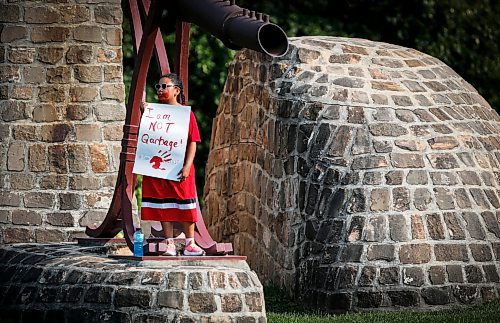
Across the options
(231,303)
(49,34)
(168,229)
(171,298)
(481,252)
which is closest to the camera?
(171,298)

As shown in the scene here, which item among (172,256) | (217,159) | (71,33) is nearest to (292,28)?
(217,159)

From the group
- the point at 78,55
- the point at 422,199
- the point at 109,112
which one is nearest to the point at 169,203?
the point at 422,199

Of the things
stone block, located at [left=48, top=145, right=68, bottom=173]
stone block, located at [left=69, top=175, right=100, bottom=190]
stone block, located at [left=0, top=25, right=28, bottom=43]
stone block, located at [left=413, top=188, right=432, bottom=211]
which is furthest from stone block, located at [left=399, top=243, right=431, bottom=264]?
stone block, located at [left=0, top=25, right=28, bottom=43]

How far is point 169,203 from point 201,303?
0.90 m

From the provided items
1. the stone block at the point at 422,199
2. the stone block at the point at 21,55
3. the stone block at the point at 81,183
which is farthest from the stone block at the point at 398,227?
the stone block at the point at 21,55

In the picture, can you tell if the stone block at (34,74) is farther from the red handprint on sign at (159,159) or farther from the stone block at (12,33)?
the red handprint on sign at (159,159)

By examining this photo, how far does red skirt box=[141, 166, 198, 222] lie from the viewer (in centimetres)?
1088

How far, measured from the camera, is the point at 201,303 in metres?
10.4

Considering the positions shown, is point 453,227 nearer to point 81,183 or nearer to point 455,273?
point 455,273

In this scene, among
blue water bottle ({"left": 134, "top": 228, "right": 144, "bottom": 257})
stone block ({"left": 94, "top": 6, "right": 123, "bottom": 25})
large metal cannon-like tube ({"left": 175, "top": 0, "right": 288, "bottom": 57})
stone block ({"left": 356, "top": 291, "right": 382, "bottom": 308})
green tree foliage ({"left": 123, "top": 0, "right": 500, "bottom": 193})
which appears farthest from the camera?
green tree foliage ({"left": 123, "top": 0, "right": 500, "bottom": 193})

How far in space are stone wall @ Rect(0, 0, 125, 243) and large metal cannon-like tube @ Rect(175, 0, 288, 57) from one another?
10.6 feet

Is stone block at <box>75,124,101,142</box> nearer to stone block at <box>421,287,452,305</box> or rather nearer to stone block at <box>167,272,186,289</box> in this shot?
stone block at <box>421,287,452,305</box>

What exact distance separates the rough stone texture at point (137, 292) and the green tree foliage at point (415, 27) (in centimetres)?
943

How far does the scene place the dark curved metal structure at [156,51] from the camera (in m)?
10.2
